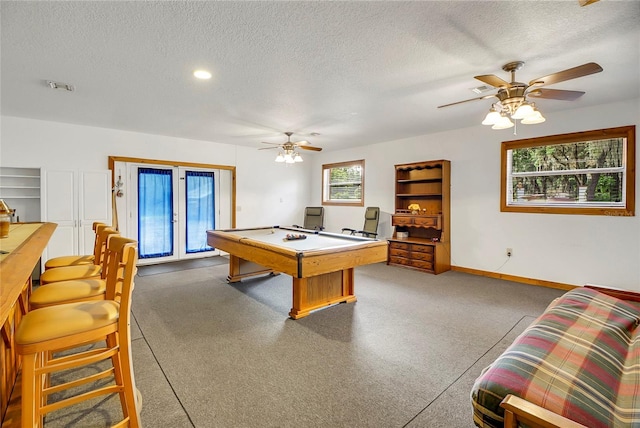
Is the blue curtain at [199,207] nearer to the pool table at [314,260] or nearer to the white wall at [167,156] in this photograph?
the white wall at [167,156]

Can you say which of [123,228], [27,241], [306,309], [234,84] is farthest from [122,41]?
[123,228]

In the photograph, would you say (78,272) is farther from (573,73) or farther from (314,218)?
(314,218)

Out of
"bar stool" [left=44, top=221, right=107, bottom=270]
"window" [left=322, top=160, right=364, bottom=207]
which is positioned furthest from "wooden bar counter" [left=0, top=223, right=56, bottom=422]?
"window" [left=322, top=160, right=364, bottom=207]

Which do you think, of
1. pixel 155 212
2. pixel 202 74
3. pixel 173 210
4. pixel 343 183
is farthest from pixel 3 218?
pixel 343 183

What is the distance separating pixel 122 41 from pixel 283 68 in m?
1.31

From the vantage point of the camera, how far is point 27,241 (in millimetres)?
2021

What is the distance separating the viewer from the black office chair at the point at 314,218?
292 inches

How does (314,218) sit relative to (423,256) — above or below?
above

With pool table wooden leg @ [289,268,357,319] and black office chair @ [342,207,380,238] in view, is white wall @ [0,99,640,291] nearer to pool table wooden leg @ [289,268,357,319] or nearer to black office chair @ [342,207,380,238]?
black office chair @ [342,207,380,238]

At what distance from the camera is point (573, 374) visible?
1.26 m

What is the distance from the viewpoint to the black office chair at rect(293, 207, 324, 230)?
7414 millimetres

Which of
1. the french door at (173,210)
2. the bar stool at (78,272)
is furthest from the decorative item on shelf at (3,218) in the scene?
the french door at (173,210)

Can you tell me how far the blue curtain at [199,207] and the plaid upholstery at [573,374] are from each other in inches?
241

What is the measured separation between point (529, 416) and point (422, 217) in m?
4.67
